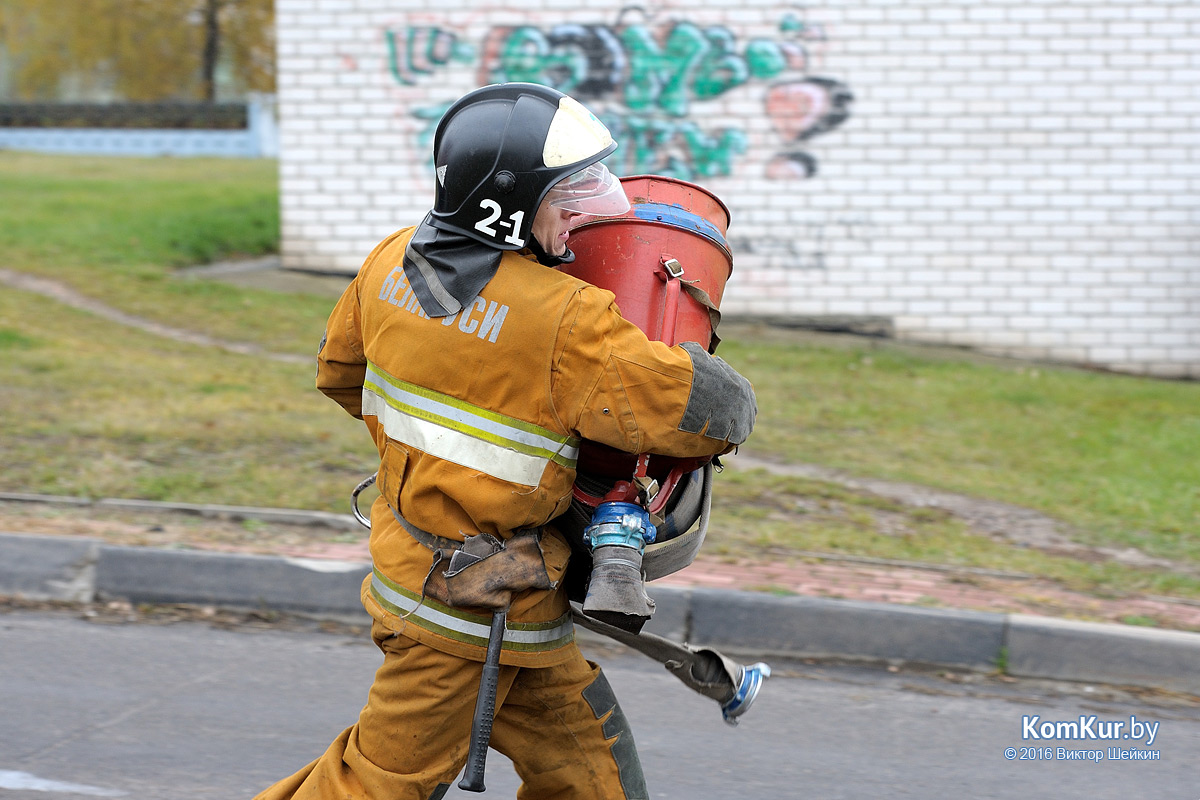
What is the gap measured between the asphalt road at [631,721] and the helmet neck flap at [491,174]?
173 centimetres

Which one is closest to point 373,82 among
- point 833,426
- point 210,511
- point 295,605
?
point 833,426

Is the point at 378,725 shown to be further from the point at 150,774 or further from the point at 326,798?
the point at 150,774

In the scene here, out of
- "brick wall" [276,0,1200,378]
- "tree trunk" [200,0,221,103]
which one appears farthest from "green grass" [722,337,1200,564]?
"tree trunk" [200,0,221,103]

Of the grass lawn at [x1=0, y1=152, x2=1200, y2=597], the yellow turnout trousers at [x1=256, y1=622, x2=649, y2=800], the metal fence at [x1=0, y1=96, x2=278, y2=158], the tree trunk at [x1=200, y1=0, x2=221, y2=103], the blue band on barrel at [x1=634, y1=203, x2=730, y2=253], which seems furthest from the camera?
the tree trunk at [x1=200, y1=0, x2=221, y2=103]

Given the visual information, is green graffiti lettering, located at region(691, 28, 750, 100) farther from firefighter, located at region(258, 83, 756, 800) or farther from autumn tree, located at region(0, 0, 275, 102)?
autumn tree, located at region(0, 0, 275, 102)

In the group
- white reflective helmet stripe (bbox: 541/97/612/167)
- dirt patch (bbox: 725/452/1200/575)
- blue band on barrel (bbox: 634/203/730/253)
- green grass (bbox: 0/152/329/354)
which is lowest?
green grass (bbox: 0/152/329/354)

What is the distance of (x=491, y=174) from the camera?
84.7 inches

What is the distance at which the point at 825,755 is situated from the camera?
3605mm

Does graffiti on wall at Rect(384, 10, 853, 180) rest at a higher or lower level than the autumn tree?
higher

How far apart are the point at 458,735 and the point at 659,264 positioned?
3.24 ft

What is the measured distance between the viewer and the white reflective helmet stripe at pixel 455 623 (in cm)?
227

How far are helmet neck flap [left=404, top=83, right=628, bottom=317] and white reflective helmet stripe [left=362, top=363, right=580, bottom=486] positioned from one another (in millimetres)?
171

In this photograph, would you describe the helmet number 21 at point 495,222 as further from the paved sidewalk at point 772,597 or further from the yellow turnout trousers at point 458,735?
the paved sidewalk at point 772,597

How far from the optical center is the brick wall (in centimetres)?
1018
